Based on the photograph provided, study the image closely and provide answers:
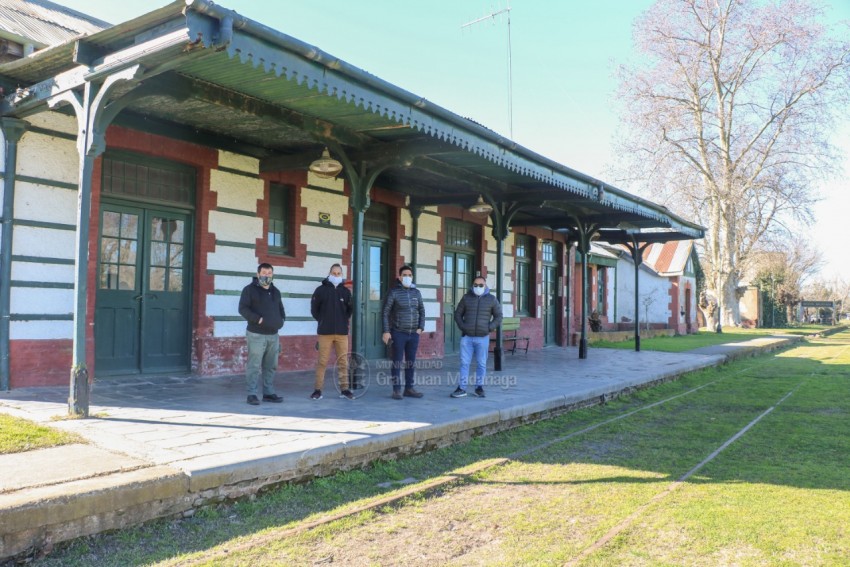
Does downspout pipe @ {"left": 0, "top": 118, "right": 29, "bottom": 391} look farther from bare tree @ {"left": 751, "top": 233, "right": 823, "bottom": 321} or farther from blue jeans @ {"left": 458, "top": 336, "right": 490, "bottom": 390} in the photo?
bare tree @ {"left": 751, "top": 233, "right": 823, "bottom": 321}

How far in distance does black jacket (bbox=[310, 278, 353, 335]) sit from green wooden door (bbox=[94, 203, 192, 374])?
7.86 ft

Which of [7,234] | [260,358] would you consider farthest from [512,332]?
[7,234]

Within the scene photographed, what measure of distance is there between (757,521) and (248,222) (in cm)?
749

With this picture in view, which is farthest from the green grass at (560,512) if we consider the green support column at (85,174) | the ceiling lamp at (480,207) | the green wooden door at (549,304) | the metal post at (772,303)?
the metal post at (772,303)

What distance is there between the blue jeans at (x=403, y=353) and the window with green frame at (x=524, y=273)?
8868mm

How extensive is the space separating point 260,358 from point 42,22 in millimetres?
4782

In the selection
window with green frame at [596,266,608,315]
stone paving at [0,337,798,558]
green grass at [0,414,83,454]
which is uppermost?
window with green frame at [596,266,608,315]

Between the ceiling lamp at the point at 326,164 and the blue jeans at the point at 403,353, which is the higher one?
the ceiling lamp at the point at 326,164

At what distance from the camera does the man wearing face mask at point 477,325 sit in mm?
8328

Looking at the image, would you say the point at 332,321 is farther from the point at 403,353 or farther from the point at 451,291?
the point at 451,291

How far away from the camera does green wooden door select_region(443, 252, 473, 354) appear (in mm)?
13984

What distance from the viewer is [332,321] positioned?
24.8 ft

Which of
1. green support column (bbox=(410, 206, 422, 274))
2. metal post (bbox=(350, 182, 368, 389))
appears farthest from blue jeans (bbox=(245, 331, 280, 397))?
green support column (bbox=(410, 206, 422, 274))

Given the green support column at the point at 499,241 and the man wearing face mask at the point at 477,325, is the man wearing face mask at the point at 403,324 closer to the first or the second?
the man wearing face mask at the point at 477,325
